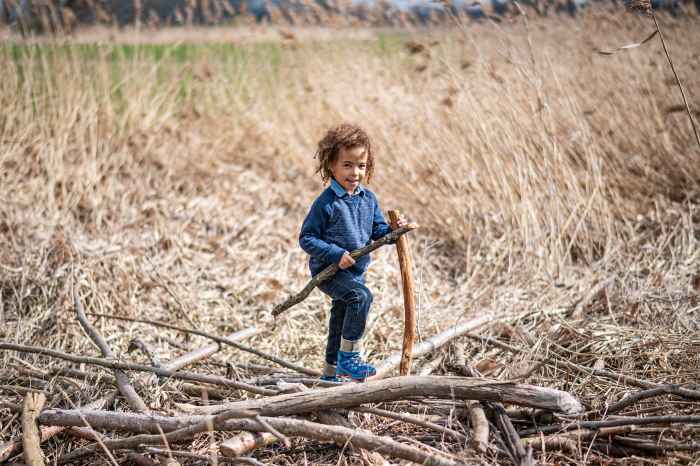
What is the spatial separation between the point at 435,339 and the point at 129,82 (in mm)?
4420

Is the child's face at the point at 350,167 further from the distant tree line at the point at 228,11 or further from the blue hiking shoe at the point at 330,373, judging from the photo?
the distant tree line at the point at 228,11

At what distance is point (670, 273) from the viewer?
11.8 ft

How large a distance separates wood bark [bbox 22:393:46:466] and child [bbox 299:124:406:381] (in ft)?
3.42

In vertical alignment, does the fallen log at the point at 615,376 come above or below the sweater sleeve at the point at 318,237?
below

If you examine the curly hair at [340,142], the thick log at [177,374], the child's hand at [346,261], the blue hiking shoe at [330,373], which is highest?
the curly hair at [340,142]

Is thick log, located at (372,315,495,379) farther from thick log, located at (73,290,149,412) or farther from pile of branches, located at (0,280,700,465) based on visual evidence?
thick log, located at (73,290,149,412)

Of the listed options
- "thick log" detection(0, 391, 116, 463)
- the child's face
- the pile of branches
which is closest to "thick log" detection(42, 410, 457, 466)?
the pile of branches

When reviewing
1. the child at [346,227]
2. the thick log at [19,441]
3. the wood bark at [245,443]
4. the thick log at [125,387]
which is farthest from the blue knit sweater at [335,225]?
the thick log at [19,441]

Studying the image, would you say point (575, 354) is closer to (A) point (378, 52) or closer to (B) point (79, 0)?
(A) point (378, 52)

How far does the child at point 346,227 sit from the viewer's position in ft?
6.97

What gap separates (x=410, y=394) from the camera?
1902mm

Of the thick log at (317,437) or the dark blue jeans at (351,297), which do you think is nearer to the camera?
the thick log at (317,437)

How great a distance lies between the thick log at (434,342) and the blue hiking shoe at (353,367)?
0.11 meters

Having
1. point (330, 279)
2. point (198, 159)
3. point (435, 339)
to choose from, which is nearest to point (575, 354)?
point (435, 339)
